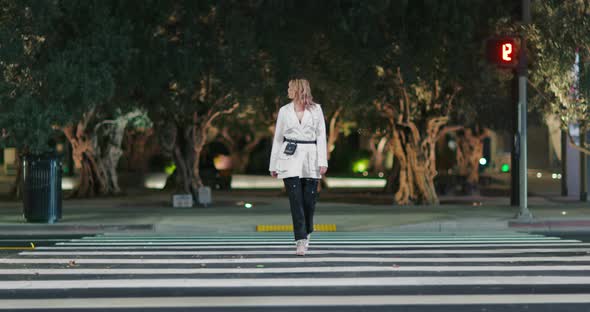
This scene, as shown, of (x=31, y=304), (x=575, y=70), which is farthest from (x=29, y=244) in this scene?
(x=575, y=70)

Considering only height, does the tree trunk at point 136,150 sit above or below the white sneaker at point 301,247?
above

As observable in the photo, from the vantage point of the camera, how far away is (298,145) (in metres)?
11.1

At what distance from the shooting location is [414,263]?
35.9 feet

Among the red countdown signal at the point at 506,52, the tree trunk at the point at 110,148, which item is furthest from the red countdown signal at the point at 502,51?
the tree trunk at the point at 110,148

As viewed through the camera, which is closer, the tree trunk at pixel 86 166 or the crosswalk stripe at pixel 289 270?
the crosswalk stripe at pixel 289 270

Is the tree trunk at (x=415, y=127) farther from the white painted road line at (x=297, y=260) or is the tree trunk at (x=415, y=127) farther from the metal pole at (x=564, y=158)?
the white painted road line at (x=297, y=260)

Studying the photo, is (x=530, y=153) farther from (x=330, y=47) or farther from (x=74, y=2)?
(x=74, y=2)

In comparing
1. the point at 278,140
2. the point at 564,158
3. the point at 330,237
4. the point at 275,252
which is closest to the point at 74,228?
the point at 330,237

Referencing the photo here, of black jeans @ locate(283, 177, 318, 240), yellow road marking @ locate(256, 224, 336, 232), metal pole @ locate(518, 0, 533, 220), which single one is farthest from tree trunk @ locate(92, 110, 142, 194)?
black jeans @ locate(283, 177, 318, 240)

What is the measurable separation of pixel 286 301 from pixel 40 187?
10669mm

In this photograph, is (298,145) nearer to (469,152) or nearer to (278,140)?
(278,140)

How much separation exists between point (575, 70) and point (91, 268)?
11.9 metres

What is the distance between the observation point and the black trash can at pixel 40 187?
58.6 feet

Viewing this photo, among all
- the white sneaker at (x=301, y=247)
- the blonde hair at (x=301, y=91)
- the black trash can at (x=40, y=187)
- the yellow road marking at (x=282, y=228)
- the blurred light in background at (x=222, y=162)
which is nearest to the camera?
Result: the blonde hair at (x=301, y=91)
